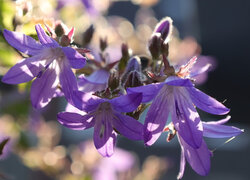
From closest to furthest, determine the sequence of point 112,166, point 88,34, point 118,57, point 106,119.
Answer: point 106,119, point 88,34, point 118,57, point 112,166

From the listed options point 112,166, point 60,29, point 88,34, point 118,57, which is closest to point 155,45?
point 60,29

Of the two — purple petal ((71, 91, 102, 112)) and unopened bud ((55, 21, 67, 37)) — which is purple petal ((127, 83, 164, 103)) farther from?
unopened bud ((55, 21, 67, 37))

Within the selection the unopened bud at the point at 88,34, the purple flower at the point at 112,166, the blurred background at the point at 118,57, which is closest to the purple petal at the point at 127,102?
the blurred background at the point at 118,57

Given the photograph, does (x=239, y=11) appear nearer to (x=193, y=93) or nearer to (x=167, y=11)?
(x=167, y=11)

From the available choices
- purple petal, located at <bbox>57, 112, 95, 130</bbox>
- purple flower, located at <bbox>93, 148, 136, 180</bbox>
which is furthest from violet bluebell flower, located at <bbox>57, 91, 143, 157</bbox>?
purple flower, located at <bbox>93, 148, 136, 180</bbox>

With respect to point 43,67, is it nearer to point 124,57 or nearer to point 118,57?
point 124,57

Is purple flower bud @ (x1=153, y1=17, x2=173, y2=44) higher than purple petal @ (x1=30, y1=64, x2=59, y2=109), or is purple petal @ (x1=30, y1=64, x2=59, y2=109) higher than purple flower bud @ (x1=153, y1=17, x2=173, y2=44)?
purple flower bud @ (x1=153, y1=17, x2=173, y2=44)
